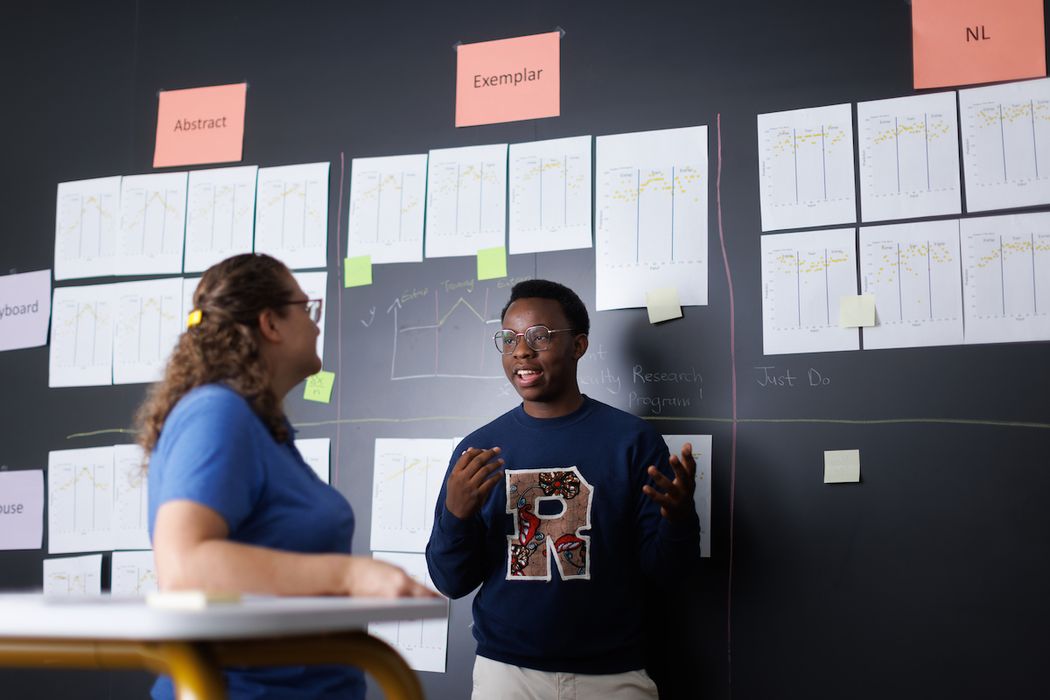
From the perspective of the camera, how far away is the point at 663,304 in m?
2.26

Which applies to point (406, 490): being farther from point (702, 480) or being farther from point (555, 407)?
Answer: point (702, 480)

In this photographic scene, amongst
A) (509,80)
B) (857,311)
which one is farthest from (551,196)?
(857,311)

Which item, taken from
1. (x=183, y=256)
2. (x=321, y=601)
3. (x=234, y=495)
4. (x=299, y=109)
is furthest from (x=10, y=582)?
(x=321, y=601)

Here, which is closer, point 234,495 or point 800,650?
point 234,495

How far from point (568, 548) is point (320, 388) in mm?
951

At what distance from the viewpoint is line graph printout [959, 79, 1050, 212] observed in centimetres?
205

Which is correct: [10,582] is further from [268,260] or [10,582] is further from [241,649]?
[241,649]

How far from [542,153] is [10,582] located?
6.53 feet

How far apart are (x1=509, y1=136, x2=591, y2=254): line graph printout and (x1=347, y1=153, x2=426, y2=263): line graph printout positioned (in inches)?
10.8

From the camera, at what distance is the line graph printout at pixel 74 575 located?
2697 millimetres

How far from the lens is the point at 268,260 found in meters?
1.43

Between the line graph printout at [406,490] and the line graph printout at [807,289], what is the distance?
2.83 ft

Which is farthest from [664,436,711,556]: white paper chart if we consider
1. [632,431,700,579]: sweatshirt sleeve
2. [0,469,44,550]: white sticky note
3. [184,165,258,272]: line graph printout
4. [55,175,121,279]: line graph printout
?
[0,469,44,550]: white sticky note

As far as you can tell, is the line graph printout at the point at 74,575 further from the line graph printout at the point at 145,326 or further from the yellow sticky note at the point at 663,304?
the yellow sticky note at the point at 663,304
